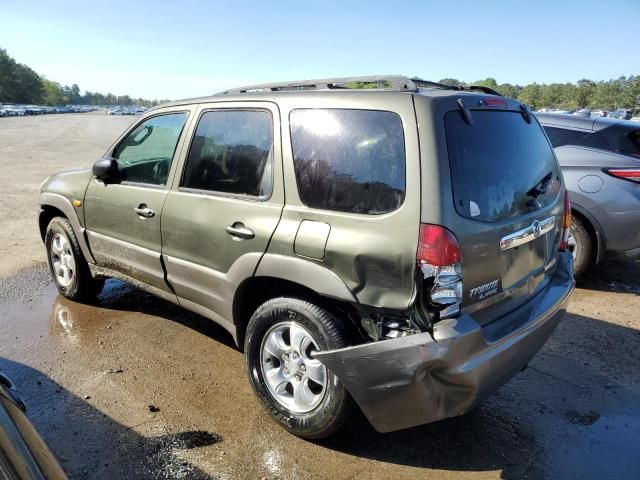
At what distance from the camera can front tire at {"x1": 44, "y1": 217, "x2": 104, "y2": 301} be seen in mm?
4578

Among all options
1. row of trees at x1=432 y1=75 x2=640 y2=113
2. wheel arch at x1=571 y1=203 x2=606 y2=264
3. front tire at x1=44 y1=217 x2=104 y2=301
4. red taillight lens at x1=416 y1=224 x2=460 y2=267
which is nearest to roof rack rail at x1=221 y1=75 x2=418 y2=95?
red taillight lens at x1=416 y1=224 x2=460 y2=267

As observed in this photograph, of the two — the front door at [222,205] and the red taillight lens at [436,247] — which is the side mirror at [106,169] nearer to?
the front door at [222,205]

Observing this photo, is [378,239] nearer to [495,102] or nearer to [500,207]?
[500,207]

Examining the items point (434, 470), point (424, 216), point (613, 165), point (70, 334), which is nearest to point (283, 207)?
point (424, 216)

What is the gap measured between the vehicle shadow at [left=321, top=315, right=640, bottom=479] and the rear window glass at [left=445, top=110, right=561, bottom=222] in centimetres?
132

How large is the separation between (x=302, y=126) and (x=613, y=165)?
3.97m

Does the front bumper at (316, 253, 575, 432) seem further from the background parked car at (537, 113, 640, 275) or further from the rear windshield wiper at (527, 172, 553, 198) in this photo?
the background parked car at (537, 113, 640, 275)

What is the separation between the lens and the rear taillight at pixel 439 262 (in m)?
2.27

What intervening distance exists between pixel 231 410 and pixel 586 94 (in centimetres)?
8806

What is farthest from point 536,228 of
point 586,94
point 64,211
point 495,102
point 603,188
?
point 586,94

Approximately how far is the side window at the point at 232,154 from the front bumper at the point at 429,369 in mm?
1168

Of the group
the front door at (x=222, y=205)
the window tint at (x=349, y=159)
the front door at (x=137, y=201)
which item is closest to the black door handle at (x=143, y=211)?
the front door at (x=137, y=201)

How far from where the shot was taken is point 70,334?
415 cm

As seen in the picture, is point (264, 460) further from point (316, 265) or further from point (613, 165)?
point (613, 165)
